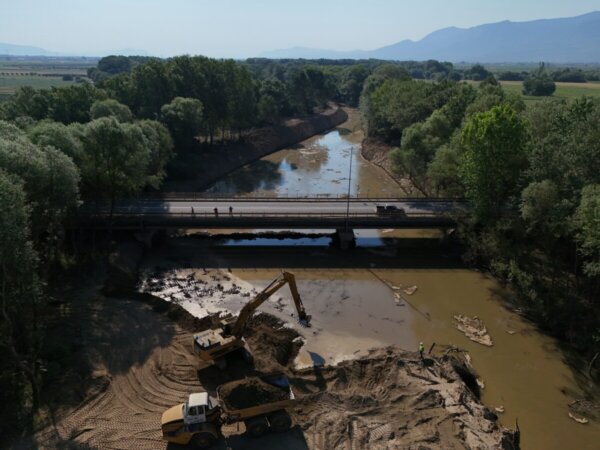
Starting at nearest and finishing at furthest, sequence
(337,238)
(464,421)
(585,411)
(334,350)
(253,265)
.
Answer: (464,421), (585,411), (334,350), (253,265), (337,238)

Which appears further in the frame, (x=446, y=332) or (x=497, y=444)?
(x=446, y=332)

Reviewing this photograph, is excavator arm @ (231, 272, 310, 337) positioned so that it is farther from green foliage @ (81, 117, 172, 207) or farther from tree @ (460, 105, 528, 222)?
tree @ (460, 105, 528, 222)

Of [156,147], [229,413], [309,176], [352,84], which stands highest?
[352,84]

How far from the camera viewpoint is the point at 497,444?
60.7 feet

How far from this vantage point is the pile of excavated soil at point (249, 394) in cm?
1902

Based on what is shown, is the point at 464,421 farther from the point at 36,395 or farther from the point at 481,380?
the point at 36,395

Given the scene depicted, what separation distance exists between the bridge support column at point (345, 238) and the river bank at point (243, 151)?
2442 cm

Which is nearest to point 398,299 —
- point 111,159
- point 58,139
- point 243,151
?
point 111,159

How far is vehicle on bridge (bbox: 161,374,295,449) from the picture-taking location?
18109 millimetres

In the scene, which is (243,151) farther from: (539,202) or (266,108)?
(539,202)

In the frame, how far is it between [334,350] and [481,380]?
8.33m

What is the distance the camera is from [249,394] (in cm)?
1931

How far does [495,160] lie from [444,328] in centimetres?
1469

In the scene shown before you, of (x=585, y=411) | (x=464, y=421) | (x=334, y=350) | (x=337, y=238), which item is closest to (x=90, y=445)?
(x=334, y=350)
